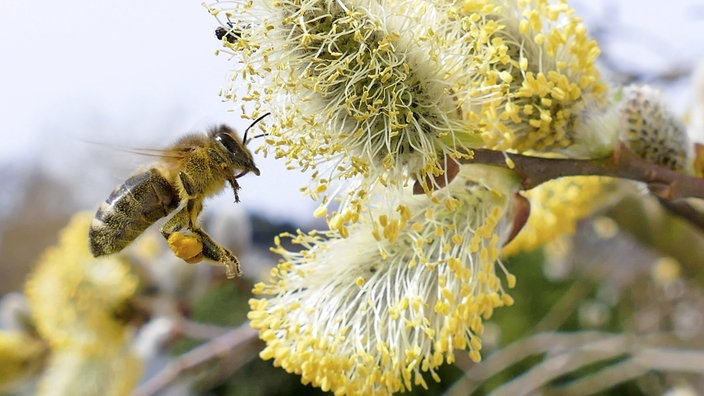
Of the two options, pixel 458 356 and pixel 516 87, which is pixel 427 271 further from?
pixel 458 356

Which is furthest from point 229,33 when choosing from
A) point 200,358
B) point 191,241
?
point 200,358

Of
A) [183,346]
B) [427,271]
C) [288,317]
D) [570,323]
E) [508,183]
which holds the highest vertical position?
[508,183]

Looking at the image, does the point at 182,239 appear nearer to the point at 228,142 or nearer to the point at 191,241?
the point at 191,241

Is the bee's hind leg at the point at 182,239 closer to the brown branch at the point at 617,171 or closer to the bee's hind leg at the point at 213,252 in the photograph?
the bee's hind leg at the point at 213,252

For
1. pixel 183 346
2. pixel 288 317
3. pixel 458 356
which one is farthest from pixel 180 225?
pixel 183 346

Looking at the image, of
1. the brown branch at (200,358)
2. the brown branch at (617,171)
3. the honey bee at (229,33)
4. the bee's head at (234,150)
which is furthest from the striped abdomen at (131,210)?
the brown branch at (200,358)

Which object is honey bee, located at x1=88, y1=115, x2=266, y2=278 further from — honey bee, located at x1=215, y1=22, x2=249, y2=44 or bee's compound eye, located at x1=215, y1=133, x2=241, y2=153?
honey bee, located at x1=215, y1=22, x2=249, y2=44
